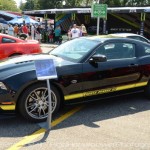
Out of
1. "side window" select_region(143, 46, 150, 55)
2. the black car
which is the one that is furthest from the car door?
"side window" select_region(143, 46, 150, 55)

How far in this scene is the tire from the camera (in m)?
4.83

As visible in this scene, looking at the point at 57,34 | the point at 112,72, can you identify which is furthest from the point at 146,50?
the point at 57,34

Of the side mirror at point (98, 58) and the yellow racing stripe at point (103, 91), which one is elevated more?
the side mirror at point (98, 58)

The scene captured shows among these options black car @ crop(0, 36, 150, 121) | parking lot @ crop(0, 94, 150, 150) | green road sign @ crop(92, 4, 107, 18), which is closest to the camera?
parking lot @ crop(0, 94, 150, 150)

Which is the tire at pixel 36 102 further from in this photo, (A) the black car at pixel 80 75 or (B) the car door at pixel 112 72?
(B) the car door at pixel 112 72

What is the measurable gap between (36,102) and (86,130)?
0.94m

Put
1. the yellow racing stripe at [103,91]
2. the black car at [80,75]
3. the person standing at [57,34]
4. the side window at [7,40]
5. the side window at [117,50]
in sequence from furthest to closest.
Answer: the person standing at [57,34], the side window at [7,40], the side window at [117,50], the yellow racing stripe at [103,91], the black car at [80,75]

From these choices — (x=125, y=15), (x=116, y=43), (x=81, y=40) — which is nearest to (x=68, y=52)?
(x=81, y=40)

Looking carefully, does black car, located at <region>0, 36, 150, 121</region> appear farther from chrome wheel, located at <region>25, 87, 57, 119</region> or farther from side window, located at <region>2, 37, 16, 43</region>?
side window, located at <region>2, 37, 16, 43</region>

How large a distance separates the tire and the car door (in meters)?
0.64

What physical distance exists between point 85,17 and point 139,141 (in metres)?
25.8

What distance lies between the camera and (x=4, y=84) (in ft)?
Result: 15.4

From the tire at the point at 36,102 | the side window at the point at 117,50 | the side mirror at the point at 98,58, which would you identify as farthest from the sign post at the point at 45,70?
the side window at the point at 117,50

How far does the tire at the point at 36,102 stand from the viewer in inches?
190
